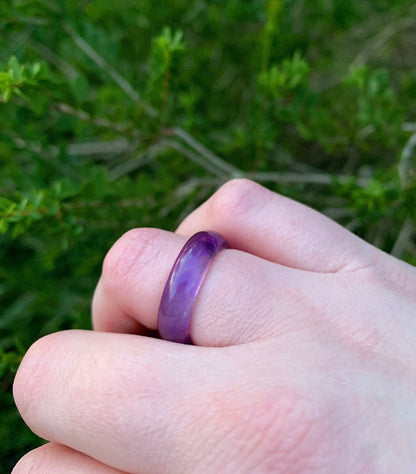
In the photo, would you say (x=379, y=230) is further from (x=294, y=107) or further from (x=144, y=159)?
(x=144, y=159)

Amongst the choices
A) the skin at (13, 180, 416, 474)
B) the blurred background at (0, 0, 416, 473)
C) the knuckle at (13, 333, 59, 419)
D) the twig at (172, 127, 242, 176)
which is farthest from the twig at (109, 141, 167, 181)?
the knuckle at (13, 333, 59, 419)

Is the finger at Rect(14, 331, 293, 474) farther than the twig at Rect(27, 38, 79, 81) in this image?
No

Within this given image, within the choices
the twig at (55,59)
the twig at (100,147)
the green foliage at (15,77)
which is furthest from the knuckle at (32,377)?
the twig at (55,59)

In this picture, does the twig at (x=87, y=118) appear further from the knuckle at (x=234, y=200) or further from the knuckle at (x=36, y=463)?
the knuckle at (x=36, y=463)

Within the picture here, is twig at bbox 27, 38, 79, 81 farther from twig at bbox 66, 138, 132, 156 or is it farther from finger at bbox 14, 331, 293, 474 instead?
finger at bbox 14, 331, 293, 474

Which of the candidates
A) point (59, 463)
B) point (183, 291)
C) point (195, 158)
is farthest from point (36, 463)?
point (195, 158)

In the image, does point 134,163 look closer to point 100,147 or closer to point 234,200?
point 100,147
